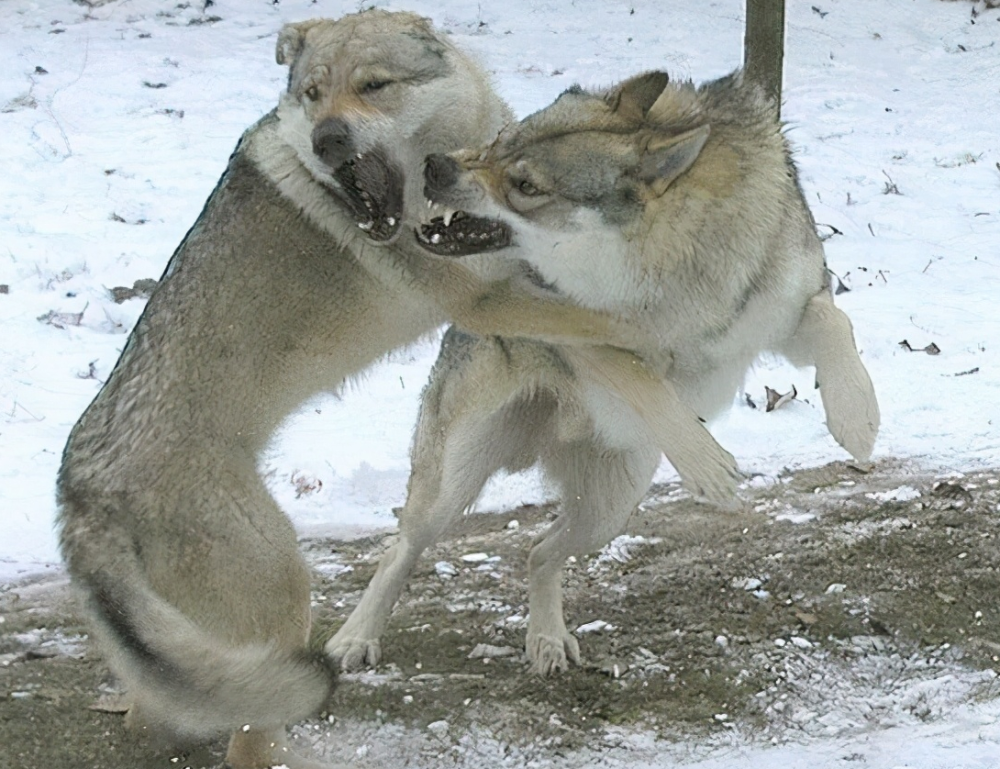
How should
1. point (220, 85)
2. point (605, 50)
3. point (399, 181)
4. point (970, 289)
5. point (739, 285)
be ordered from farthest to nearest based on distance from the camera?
1. point (605, 50)
2. point (220, 85)
3. point (970, 289)
4. point (399, 181)
5. point (739, 285)

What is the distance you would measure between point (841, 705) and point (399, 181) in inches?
89.0

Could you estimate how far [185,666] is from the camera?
3316 mm

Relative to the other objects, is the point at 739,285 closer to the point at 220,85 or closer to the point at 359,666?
the point at 359,666

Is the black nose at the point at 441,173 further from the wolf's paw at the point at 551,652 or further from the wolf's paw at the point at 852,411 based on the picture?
the wolf's paw at the point at 551,652

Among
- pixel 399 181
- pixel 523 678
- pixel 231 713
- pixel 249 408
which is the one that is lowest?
pixel 523 678

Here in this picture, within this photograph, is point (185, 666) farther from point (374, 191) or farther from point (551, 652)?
point (374, 191)

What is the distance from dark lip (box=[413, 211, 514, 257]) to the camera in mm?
3508

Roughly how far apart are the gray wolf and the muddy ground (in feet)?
1.45

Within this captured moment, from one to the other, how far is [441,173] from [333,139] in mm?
463

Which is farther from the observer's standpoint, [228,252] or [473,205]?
[228,252]

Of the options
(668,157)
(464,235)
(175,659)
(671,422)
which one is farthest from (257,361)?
(668,157)

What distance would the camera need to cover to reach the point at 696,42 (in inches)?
432

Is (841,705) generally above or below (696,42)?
below

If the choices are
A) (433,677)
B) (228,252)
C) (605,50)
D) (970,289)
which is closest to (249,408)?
(228,252)
